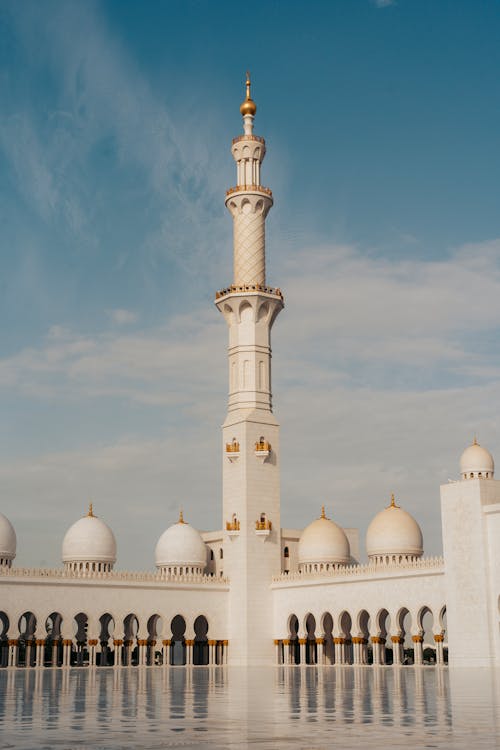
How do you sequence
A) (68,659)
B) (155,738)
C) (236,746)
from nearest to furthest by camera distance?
(236,746) → (155,738) → (68,659)

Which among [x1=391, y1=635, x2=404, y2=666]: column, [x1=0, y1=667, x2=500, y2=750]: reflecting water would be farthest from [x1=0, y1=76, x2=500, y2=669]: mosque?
[x1=0, y1=667, x2=500, y2=750]: reflecting water

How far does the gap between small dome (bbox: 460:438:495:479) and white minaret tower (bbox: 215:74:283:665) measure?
47.3 feet

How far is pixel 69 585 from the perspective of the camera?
52438 millimetres

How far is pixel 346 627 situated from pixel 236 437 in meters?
13.0

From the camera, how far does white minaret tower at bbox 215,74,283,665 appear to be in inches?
2203

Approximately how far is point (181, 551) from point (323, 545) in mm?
9162

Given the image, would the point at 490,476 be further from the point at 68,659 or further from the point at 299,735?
the point at 299,735

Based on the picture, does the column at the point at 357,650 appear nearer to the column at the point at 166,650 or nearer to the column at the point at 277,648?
the column at the point at 277,648

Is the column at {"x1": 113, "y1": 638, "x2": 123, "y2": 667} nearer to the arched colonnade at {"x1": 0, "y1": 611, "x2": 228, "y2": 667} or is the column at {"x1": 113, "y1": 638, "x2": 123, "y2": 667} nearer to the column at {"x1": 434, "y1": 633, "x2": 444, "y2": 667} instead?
the arched colonnade at {"x1": 0, "y1": 611, "x2": 228, "y2": 667}

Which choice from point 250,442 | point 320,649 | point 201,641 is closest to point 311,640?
point 320,649

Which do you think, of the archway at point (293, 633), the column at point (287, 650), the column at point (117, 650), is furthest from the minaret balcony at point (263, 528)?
the column at point (117, 650)

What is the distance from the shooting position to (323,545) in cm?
5744

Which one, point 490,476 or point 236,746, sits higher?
point 490,476

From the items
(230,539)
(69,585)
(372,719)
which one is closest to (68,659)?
(69,585)
